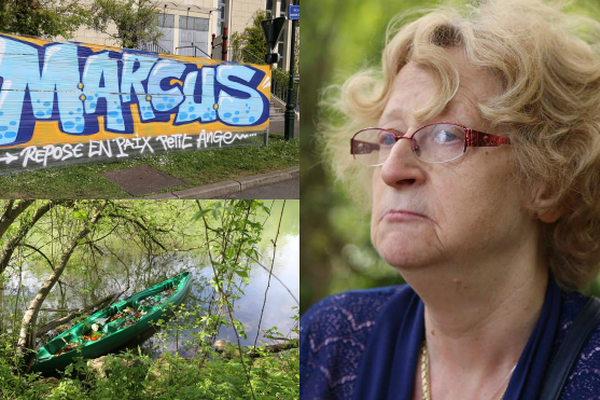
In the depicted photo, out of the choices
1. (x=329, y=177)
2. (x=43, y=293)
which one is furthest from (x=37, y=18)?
(x=329, y=177)

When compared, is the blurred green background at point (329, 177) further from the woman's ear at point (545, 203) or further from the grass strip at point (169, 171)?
the grass strip at point (169, 171)

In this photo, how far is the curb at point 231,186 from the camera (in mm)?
6672

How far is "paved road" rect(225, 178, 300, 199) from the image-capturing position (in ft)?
22.5

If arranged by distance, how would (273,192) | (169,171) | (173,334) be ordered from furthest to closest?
(169,171), (273,192), (173,334)

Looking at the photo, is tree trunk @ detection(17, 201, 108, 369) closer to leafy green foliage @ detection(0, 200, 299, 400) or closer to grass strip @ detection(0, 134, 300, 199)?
leafy green foliage @ detection(0, 200, 299, 400)

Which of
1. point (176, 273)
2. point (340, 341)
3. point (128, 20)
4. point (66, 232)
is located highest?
point (128, 20)

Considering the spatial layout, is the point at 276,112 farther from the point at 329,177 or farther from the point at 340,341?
the point at 340,341

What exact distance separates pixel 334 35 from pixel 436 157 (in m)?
0.51

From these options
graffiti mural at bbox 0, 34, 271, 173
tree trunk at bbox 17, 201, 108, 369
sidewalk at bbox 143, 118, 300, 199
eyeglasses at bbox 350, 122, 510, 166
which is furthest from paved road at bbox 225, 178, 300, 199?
eyeglasses at bbox 350, 122, 510, 166

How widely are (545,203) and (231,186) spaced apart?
614 cm

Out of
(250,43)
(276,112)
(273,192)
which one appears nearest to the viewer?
(273,192)

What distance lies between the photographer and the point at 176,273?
398 cm

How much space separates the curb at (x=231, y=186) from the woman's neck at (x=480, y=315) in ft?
17.9

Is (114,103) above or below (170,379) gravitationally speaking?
above
